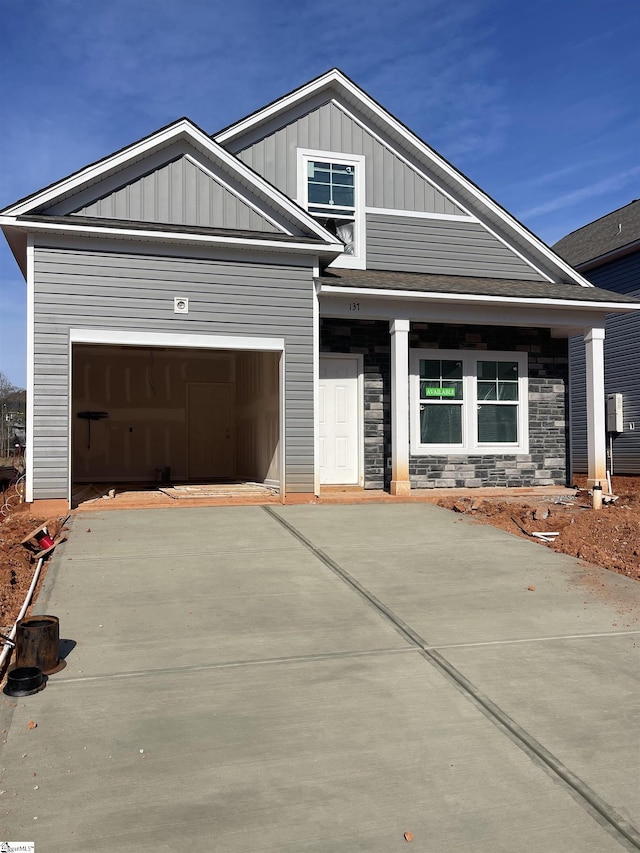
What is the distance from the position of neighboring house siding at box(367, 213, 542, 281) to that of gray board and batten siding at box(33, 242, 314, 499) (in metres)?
2.88

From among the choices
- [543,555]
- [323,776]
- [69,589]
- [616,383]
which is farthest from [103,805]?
[616,383]

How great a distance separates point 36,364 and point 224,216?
3.67 metres

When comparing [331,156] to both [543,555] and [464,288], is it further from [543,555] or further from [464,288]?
[543,555]

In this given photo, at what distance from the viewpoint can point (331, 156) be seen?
44.8 ft

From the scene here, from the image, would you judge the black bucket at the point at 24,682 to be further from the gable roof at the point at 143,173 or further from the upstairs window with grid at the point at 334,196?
the upstairs window with grid at the point at 334,196

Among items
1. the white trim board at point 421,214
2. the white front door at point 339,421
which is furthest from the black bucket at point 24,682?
the white trim board at point 421,214

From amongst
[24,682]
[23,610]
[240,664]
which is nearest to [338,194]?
[23,610]

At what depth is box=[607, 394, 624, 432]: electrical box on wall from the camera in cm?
1948

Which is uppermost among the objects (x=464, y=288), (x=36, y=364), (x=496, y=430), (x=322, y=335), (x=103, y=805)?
(x=464, y=288)

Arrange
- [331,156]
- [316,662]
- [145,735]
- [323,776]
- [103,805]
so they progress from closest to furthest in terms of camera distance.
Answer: [103,805], [323,776], [145,735], [316,662], [331,156]

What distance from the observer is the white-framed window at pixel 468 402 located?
1350 cm

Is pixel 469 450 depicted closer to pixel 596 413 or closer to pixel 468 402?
pixel 468 402

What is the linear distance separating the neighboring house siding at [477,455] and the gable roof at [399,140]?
1.68 meters

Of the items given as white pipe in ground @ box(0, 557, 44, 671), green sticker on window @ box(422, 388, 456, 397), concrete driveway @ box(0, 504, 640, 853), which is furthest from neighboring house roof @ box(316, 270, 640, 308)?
white pipe in ground @ box(0, 557, 44, 671)
